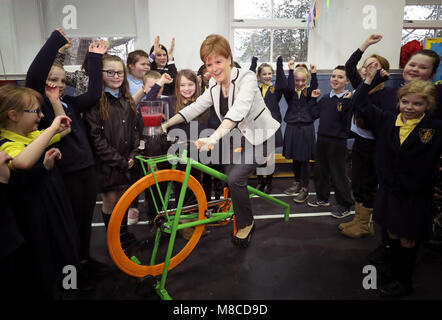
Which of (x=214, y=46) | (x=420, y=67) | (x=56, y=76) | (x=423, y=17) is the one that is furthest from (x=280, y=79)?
(x=423, y=17)

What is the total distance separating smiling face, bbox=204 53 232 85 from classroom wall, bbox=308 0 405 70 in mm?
3115

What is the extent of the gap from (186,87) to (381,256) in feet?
6.54

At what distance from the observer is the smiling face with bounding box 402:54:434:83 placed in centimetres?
191

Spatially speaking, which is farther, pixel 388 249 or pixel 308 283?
pixel 388 249

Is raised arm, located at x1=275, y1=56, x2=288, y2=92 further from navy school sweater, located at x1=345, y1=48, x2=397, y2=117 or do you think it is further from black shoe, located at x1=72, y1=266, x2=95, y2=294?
black shoe, located at x1=72, y1=266, x2=95, y2=294

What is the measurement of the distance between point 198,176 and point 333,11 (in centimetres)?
359

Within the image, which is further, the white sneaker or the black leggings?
the white sneaker

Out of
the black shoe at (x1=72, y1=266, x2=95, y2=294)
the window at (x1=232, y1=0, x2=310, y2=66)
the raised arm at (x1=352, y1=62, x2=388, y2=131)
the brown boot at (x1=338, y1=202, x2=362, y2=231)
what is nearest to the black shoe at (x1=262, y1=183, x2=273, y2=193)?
the brown boot at (x1=338, y1=202, x2=362, y2=231)

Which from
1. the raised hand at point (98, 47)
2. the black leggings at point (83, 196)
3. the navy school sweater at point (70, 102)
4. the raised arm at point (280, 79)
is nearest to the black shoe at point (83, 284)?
the black leggings at point (83, 196)

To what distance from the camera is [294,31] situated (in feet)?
15.4

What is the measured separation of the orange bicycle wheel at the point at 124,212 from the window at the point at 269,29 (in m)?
3.37
